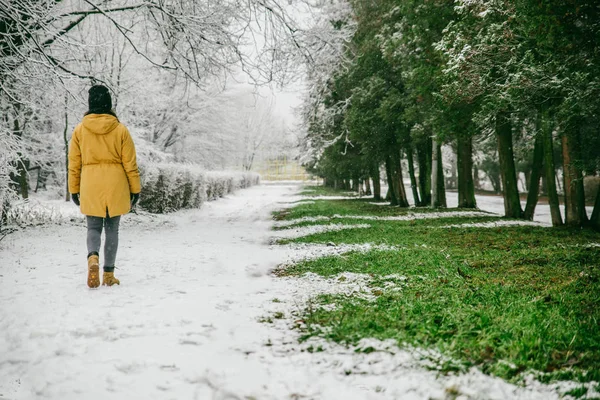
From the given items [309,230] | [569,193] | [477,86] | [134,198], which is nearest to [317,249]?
[309,230]

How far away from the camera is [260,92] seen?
859 centimetres

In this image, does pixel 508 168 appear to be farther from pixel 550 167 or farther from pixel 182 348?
pixel 182 348

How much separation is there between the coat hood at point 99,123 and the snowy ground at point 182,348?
1711mm

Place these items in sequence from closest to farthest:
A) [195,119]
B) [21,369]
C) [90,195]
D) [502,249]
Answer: [21,369], [90,195], [502,249], [195,119]

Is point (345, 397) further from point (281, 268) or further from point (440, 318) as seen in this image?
point (281, 268)

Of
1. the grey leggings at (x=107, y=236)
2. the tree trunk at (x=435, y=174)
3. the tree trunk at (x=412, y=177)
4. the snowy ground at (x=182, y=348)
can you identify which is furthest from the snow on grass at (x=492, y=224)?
the grey leggings at (x=107, y=236)

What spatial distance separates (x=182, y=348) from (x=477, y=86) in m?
7.85

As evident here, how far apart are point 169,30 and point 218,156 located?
24.3 m

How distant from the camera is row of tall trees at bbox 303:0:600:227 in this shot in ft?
22.6

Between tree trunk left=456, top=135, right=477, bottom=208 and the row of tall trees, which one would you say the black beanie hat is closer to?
the row of tall trees

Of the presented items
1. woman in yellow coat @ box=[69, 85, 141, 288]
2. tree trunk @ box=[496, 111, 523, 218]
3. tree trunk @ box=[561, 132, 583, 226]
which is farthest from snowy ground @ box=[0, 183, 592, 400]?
tree trunk @ box=[496, 111, 523, 218]

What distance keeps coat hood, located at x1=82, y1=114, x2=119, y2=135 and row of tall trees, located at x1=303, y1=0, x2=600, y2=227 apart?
18.8ft

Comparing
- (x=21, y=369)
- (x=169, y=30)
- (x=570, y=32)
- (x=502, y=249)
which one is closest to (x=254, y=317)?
(x=21, y=369)

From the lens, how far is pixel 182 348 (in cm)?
284
